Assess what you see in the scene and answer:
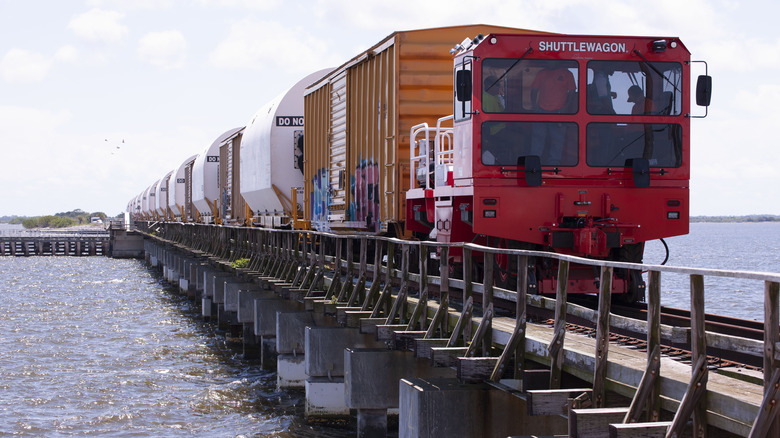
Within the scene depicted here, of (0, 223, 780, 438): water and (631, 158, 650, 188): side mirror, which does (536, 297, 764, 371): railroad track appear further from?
(0, 223, 780, 438): water

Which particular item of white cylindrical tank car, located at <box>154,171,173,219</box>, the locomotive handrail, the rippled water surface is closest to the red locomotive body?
the locomotive handrail

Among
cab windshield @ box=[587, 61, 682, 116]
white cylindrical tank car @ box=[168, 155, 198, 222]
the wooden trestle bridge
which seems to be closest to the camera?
the wooden trestle bridge

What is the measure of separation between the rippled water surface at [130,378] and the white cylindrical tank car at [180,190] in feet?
50.6

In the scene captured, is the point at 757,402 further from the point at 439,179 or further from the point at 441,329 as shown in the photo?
the point at 439,179

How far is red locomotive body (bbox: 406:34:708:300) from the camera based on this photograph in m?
10.8

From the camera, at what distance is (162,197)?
5941 centimetres

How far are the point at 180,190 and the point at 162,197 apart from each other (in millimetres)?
10618

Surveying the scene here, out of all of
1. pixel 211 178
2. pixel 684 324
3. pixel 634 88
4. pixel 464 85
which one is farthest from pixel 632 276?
pixel 211 178

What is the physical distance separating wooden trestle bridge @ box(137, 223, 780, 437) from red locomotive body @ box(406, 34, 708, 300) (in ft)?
2.55

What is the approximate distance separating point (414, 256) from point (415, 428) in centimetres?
605

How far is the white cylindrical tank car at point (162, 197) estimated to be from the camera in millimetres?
57812

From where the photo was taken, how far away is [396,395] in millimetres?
11164

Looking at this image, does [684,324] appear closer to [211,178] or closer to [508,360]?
[508,360]

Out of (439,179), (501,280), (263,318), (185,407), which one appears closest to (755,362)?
(501,280)
